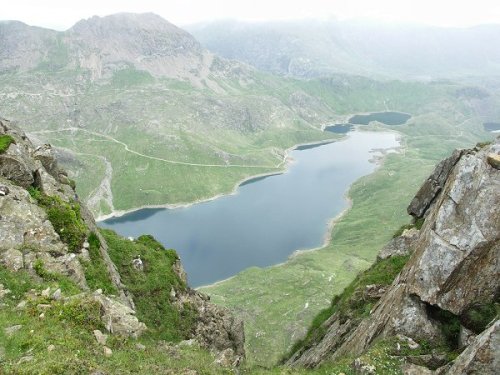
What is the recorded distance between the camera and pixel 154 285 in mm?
Answer: 42406

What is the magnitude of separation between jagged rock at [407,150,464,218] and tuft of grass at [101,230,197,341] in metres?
28.5

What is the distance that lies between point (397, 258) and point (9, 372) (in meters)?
36.7

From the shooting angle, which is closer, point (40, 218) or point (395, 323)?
point (395, 323)

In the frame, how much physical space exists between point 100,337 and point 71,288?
610 cm

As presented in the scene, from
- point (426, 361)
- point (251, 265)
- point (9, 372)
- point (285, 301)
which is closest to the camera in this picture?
point (9, 372)

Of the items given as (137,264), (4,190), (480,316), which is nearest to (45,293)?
(4,190)

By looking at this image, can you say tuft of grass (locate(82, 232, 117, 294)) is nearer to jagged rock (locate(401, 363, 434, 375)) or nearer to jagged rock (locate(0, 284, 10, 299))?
jagged rock (locate(0, 284, 10, 299))

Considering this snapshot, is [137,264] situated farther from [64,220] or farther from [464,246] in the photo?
[464,246]

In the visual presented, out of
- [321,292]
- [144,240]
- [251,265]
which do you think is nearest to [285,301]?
[321,292]

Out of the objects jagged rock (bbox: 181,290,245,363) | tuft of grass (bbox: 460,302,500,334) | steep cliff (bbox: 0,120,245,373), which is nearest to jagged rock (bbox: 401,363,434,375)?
tuft of grass (bbox: 460,302,500,334)

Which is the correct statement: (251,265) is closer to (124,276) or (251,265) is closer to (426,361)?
(124,276)

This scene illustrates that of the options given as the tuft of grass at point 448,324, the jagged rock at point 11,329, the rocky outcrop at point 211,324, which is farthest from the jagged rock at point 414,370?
the jagged rock at point 11,329

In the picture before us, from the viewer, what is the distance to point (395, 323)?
1094 inches

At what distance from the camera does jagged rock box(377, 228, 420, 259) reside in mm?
45062
